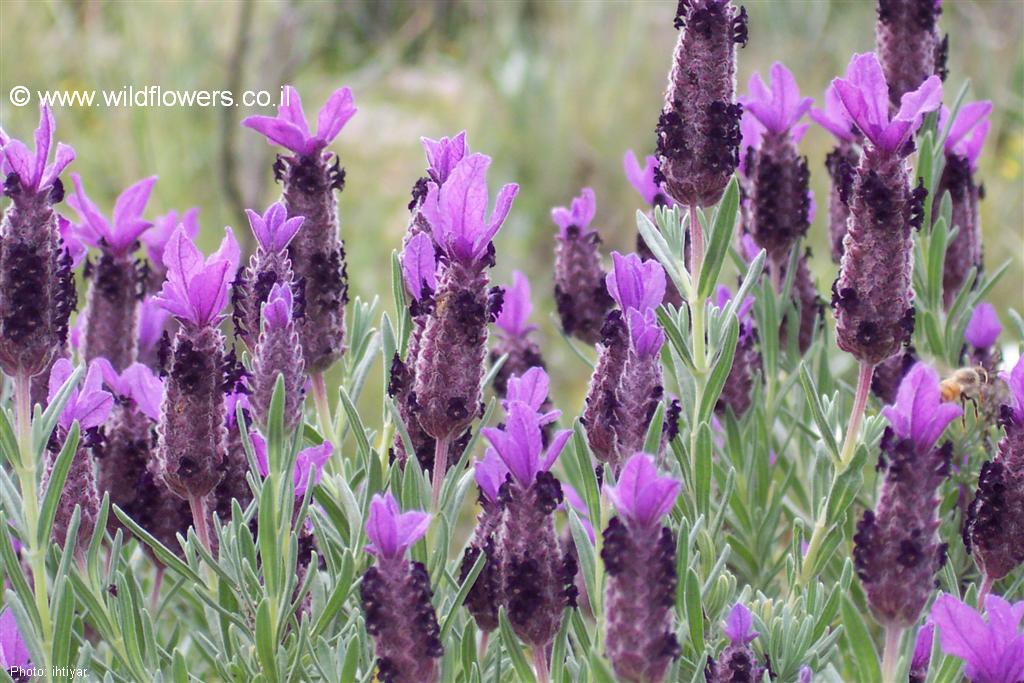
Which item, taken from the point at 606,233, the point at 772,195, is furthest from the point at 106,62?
the point at 772,195

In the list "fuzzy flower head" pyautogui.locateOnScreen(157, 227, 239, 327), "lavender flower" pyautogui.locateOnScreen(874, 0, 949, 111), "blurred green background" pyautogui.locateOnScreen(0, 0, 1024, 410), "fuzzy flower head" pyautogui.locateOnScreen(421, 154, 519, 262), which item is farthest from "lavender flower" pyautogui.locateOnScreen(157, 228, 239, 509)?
"blurred green background" pyautogui.locateOnScreen(0, 0, 1024, 410)

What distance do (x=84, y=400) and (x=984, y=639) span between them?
859 millimetres

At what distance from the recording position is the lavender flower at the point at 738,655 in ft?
3.63

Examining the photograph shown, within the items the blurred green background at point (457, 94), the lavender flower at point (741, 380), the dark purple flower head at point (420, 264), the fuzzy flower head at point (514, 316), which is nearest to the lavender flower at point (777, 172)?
the lavender flower at point (741, 380)

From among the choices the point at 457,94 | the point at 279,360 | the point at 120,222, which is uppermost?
the point at 457,94

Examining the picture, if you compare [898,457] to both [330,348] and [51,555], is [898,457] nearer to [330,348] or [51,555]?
[330,348]

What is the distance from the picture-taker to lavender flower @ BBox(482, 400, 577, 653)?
3.59ft

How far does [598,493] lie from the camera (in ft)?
3.98

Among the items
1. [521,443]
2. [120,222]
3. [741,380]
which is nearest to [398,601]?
[521,443]

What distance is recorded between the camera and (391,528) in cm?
101

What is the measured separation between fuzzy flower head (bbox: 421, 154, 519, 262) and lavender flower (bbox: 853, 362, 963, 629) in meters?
0.36

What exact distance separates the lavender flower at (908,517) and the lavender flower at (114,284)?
99 cm

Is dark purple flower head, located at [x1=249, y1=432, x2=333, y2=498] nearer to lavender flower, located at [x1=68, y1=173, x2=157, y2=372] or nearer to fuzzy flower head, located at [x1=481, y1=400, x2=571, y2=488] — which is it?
fuzzy flower head, located at [x1=481, y1=400, x2=571, y2=488]

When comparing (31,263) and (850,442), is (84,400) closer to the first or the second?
(31,263)
